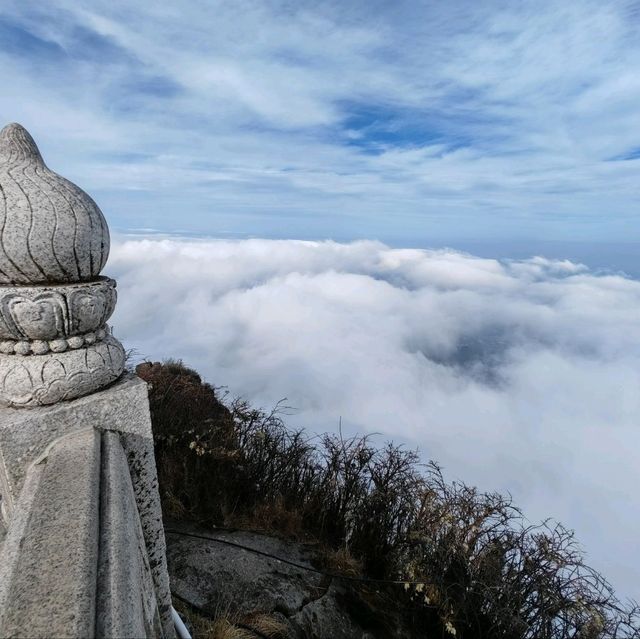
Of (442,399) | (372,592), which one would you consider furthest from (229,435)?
(442,399)

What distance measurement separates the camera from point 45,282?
5.78 ft

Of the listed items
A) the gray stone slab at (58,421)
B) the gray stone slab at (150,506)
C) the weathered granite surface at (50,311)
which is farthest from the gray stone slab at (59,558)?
the weathered granite surface at (50,311)

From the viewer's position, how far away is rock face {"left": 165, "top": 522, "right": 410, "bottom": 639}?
12.6ft

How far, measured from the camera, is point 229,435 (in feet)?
20.9

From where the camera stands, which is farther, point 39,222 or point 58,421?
point 58,421

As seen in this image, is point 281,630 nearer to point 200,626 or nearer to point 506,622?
point 200,626

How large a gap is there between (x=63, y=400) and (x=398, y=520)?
4773 mm

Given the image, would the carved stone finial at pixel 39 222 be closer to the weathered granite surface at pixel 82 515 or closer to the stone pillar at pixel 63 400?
the stone pillar at pixel 63 400

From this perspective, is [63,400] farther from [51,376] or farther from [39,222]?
[39,222]

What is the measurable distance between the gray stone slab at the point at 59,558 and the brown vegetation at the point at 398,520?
372 cm

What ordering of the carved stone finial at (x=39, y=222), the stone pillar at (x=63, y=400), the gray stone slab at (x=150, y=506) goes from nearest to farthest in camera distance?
the stone pillar at (x=63, y=400) → the carved stone finial at (x=39, y=222) → the gray stone slab at (x=150, y=506)

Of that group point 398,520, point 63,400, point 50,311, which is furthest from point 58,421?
point 398,520

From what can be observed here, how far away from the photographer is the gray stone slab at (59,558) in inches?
40.9

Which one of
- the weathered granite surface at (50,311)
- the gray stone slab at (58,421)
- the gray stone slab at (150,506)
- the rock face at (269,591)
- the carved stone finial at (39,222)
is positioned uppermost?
the carved stone finial at (39,222)
